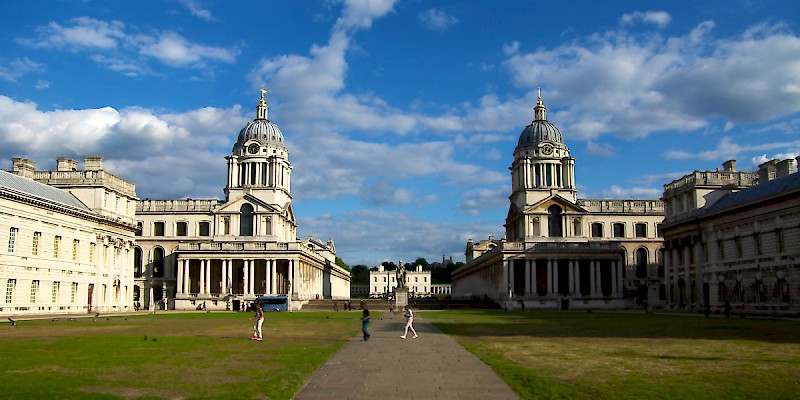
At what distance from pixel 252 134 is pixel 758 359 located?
9038 cm

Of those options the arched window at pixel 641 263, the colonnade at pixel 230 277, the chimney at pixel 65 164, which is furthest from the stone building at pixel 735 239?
the chimney at pixel 65 164

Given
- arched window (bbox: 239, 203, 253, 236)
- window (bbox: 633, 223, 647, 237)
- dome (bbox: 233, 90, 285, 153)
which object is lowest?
window (bbox: 633, 223, 647, 237)

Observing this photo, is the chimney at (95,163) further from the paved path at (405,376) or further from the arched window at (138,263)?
the paved path at (405,376)

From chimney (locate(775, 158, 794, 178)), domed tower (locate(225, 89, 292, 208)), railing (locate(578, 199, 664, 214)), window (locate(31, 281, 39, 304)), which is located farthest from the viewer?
railing (locate(578, 199, 664, 214))

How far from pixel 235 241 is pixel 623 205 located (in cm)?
5972

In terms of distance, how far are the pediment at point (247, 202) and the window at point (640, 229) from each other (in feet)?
179

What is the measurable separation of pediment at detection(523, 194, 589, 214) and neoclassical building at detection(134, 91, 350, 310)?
109 feet

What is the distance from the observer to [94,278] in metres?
68.1

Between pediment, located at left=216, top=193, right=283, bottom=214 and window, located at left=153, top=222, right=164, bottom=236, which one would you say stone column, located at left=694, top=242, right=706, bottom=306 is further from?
window, located at left=153, top=222, right=164, bottom=236

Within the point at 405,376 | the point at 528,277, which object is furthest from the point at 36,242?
the point at 528,277

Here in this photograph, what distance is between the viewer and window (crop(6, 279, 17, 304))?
54375mm

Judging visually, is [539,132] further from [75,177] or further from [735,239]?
[75,177]

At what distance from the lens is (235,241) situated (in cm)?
9712

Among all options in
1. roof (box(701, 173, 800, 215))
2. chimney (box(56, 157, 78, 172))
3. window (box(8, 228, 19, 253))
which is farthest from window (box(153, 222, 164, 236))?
roof (box(701, 173, 800, 215))
